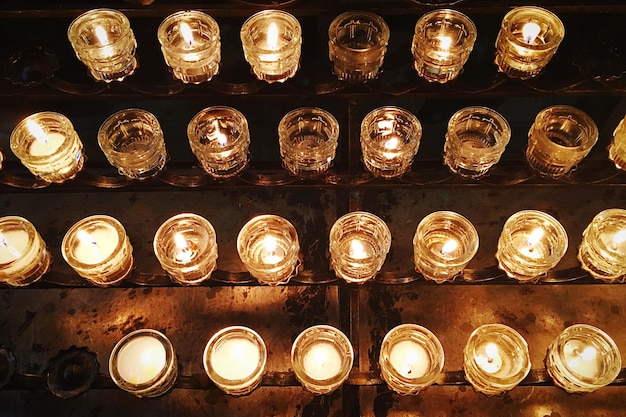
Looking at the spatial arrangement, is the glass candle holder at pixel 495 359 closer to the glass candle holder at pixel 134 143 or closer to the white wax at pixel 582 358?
the white wax at pixel 582 358

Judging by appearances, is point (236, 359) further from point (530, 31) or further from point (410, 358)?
point (530, 31)

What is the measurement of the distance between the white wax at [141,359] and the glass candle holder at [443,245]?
0.86m

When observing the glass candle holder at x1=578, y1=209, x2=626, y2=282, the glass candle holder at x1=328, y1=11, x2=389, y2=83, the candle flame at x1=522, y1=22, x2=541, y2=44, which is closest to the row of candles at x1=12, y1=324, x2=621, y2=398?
the glass candle holder at x1=578, y1=209, x2=626, y2=282

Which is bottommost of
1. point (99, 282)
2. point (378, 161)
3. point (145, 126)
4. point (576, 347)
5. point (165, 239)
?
point (576, 347)

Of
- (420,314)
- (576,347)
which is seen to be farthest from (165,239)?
(576,347)

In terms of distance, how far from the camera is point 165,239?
1.94 metres

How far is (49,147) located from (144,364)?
0.78 meters

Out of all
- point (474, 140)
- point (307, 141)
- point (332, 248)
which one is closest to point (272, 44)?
point (307, 141)

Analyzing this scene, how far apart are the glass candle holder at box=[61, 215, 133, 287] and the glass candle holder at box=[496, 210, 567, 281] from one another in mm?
1174

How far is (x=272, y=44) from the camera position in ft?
6.10

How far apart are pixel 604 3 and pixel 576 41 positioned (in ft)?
2.34

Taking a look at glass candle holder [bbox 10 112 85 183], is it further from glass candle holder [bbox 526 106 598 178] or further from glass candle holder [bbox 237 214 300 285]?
glass candle holder [bbox 526 106 598 178]

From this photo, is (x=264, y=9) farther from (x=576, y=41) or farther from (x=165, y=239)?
(x=576, y=41)

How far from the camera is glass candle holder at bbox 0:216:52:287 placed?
1819 mm
